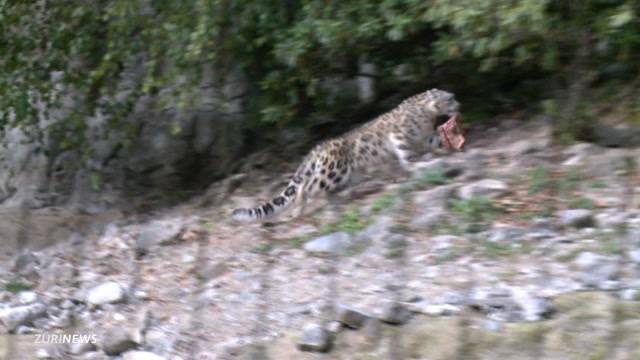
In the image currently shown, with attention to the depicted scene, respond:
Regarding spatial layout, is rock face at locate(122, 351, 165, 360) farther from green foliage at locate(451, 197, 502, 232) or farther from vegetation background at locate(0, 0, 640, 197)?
vegetation background at locate(0, 0, 640, 197)

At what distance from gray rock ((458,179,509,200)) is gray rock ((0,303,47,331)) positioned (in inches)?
112

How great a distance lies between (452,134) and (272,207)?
5.04 ft

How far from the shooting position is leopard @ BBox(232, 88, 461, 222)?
30.4 feet

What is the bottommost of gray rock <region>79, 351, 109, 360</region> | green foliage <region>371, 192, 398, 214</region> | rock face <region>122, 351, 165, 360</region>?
gray rock <region>79, 351, 109, 360</region>

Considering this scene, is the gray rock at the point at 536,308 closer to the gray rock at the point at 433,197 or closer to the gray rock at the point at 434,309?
the gray rock at the point at 434,309

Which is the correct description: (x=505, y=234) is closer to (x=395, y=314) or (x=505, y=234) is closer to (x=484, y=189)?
(x=484, y=189)

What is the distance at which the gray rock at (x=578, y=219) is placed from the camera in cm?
727

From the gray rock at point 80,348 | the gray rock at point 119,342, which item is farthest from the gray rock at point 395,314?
the gray rock at point 80,348

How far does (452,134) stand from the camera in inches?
376

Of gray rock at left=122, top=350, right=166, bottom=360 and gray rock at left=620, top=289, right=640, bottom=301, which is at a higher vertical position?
gray rock at left=620, top=289, right=640, bottom=301

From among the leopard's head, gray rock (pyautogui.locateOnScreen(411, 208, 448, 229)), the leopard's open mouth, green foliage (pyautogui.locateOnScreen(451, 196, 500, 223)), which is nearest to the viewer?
→ green foliage (pyautogui.locateOnScreen(451, 196, 500, 223))

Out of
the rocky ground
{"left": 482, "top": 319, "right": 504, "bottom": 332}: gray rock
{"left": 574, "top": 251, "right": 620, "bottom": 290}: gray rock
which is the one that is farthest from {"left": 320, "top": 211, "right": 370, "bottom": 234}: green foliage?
{"left": 482, "top": 319, "right": 504, "bottom": 332}: gray rock

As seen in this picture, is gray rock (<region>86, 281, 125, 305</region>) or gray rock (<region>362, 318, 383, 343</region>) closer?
gray rock (<region>362, 318, 383, 343</region>)

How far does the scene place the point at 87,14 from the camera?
31.9ft
